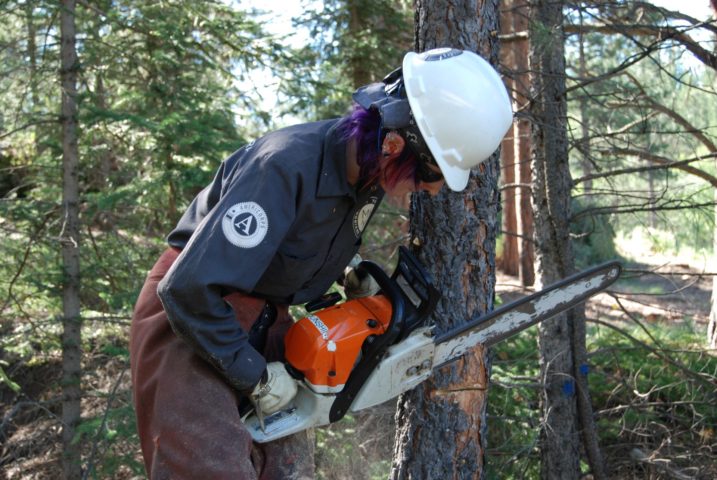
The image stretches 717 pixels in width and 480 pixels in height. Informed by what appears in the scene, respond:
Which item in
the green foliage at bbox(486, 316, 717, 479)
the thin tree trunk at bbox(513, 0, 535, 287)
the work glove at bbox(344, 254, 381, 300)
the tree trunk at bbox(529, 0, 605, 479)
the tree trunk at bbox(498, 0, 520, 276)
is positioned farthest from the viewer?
the tree trunk at bbox(498, 0, 520, 276)

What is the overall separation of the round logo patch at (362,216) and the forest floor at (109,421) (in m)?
2.25

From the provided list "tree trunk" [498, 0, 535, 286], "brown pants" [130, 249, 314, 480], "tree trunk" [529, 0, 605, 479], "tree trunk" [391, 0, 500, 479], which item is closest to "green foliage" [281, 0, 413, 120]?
"tree trunk" [498, 0, 535, 286]

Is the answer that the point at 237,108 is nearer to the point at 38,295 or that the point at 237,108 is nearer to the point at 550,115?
the point at 38,295

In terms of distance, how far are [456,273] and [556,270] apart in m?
2.27

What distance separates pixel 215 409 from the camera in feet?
7.59

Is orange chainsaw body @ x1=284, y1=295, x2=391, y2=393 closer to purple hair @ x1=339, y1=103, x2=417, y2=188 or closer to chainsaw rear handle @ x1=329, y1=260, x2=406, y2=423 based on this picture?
chainsaw rear handle @ x1=329, y1=260, x2=406, y2=423

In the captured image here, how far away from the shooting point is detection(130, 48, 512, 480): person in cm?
213

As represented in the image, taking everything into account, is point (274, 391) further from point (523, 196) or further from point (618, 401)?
point (523, 196)

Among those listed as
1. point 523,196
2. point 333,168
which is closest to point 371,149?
point 333,168

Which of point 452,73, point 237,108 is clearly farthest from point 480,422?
point 237,108

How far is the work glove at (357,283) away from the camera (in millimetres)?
2909

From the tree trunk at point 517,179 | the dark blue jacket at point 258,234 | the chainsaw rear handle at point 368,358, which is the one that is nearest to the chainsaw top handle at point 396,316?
the chainsaw rear handle at point 368,358

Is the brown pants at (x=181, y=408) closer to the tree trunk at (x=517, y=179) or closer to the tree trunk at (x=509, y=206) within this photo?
the tree trunk at (x=517, y=179)

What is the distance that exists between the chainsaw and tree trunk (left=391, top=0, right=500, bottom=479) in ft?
0.98
